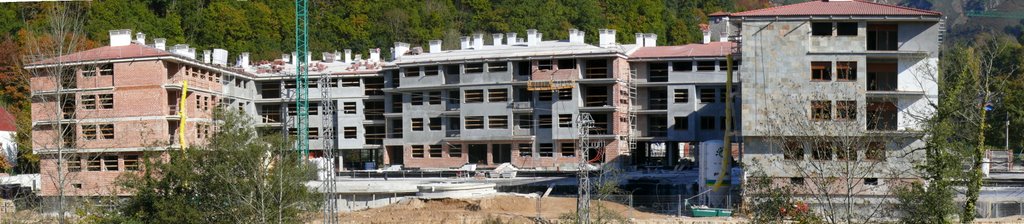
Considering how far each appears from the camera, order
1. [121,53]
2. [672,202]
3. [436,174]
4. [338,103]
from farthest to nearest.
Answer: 1. [338,103]
2. [436,174]
3. [121,53]
4. [672,202]

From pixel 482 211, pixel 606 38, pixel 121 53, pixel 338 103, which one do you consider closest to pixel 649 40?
pixel 606 38

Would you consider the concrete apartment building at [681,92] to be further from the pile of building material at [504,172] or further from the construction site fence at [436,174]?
the pile of building material at [504,172]

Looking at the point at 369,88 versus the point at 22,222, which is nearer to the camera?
the point at 22,222

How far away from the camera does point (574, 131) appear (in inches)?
2675

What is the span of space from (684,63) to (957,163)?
34.6 metres

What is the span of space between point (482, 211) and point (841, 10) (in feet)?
56.4

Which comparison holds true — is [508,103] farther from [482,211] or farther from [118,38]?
[118,38]

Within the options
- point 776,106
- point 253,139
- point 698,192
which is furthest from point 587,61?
point 253,139

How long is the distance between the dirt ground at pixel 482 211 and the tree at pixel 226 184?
39.2ft

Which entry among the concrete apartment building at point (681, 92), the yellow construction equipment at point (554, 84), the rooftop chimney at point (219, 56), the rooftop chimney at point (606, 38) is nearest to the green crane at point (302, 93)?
the rooftop chimney at point (219, 56)

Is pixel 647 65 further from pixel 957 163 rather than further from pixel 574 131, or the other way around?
pixel 957 163

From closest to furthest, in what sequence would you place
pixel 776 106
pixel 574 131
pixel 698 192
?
pixel 776 106
pixel 698 192
pixel 574 131

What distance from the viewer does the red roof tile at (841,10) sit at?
160 ft

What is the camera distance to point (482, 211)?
181 ft
